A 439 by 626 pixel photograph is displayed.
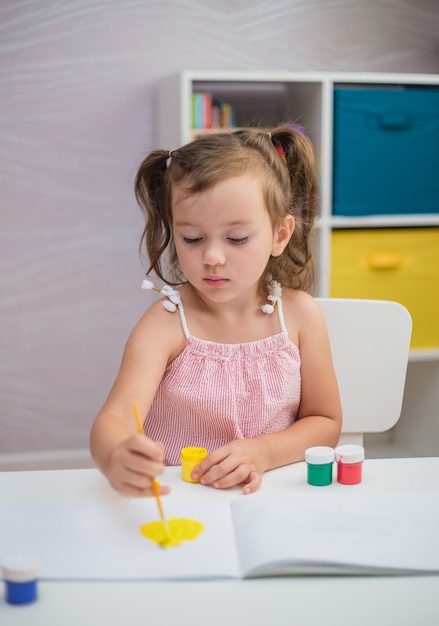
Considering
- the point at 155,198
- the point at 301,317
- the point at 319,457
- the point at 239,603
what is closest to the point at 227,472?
the point at 319,457

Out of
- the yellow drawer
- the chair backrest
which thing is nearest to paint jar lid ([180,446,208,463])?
the chair backrest

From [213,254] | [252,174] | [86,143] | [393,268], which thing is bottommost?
[393,268]

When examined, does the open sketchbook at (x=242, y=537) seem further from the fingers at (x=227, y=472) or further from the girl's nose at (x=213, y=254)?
the girl's nose at (x=213, y=254)

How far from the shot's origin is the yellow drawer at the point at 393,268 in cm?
247

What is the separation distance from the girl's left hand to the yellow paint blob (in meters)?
0.11

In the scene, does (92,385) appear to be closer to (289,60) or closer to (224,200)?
(289,60)

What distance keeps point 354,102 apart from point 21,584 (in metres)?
1.95

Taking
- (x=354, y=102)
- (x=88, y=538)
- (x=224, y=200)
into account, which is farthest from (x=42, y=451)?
(x=88, y=538)

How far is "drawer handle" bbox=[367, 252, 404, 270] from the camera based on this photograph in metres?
2.48

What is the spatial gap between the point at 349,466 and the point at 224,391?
1.06ft

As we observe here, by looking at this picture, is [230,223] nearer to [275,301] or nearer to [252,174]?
[252,174]

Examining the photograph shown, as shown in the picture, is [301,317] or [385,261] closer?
[301,317]

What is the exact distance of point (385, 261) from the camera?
248 cm

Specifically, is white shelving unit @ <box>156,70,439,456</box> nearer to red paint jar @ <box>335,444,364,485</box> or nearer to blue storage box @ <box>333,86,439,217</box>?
blue storage box @ <box>333,86,439,217</box>
